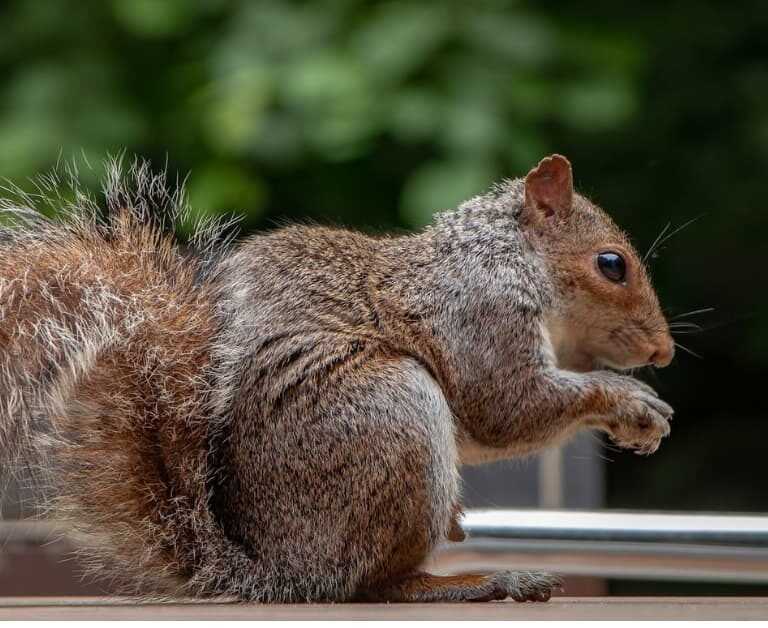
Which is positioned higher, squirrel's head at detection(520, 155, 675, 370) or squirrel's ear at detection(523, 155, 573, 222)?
squirrel's ear at detection(523, 155, 573, 222)

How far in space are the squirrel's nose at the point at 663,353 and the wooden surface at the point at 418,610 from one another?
0.30 m

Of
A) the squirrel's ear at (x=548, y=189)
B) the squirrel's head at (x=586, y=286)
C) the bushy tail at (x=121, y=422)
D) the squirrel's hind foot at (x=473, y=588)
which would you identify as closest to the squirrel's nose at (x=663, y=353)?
the squirrel's head at (x=586, y=286)

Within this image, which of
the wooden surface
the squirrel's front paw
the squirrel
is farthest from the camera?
the squirrel's front paw

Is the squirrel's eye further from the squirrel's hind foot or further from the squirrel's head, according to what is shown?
the squirrel's hind foot

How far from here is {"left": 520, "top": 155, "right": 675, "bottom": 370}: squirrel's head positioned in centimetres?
134

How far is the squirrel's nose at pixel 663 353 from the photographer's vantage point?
1356 mm

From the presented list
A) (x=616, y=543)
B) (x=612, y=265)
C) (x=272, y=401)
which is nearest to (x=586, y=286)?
(x=612, y=265)

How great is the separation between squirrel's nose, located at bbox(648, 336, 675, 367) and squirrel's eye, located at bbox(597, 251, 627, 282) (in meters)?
0.08

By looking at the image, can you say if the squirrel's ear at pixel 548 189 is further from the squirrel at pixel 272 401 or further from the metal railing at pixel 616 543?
the metal railing at pixel 616 543

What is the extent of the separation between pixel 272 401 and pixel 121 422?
0.43 feet

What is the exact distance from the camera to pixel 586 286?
1.35 m

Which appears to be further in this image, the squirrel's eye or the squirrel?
the squirrel's eye

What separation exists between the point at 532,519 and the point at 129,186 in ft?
1.66

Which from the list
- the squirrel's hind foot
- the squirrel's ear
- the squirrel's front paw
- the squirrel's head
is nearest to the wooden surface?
the squirrel's hind foot
